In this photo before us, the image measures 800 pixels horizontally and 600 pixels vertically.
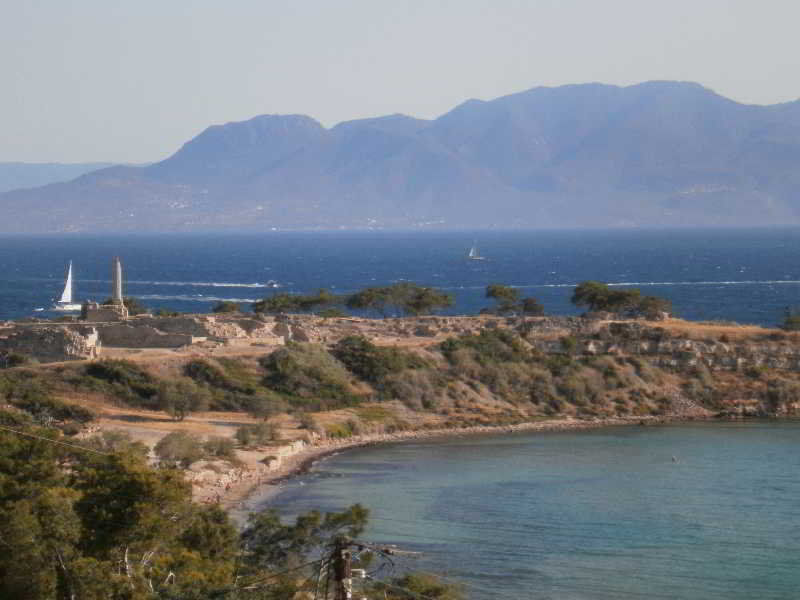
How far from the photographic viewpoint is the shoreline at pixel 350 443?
149 ft

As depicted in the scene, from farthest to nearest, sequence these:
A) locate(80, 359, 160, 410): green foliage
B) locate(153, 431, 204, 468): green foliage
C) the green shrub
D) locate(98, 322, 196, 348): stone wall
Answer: locate(98, 322, 196, 348): stone wall, the green shrub, locate(80, 359, 160, 410): green foliage, locate(153, 431, 204, 468): green foliage

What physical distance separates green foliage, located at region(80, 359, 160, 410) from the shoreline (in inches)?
295

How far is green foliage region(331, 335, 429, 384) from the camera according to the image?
A: 6850 centimetres

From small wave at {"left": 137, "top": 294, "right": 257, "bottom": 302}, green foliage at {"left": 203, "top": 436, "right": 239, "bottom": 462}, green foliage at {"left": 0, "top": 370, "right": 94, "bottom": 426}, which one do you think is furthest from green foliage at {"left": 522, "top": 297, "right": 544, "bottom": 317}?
green foliage at {"left": 0, "top": 370, "right": 94, "bottom": 426}

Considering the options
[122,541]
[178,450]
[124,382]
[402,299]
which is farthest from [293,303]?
[122,541]

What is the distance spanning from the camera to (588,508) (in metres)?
45.6

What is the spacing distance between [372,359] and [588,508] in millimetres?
25071

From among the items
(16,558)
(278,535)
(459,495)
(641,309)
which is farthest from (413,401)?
(16,558)

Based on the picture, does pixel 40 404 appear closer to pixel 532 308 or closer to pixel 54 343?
pixel 54 343

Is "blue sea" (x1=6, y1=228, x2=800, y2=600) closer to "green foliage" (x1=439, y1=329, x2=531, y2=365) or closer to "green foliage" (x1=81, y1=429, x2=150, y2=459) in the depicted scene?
"green foliage" (x1=81, y1=429, x2=150, y2=459)

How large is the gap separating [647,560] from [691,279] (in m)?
129

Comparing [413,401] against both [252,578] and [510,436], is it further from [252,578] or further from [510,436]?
[252,578]

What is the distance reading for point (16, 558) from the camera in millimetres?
24312

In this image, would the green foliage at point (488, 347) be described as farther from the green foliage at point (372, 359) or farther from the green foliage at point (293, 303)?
the green foliage at point (293, 303)
